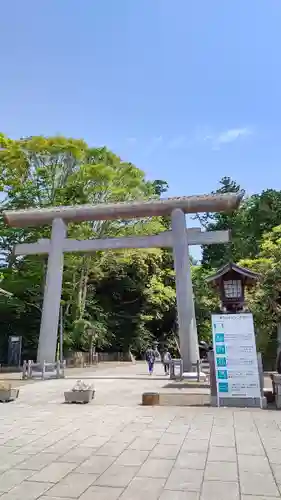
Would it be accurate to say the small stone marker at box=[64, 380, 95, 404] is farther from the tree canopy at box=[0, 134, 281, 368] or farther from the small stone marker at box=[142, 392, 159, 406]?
the tree canopy at box=[0, 134, 281, 368]

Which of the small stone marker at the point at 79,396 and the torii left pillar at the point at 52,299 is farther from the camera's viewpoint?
the torii left pillar at the point at 52,299

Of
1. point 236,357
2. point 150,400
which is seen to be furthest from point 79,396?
point 236,357

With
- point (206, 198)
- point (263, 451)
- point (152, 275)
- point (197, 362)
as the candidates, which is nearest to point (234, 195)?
point (206, 198)

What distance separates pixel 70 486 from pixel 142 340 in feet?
98.3

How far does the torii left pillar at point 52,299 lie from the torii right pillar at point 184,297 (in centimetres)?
533

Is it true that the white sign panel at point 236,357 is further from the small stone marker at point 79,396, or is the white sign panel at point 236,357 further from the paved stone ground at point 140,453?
the small stone marker at point 79,396

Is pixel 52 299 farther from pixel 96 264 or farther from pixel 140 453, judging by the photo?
pixel 140 453

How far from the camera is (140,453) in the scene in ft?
16.8

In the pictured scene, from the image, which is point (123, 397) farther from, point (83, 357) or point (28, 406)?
point (83, 357)

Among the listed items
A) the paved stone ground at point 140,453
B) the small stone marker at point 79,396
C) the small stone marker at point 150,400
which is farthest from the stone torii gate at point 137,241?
the paved stone ground at point 140,453

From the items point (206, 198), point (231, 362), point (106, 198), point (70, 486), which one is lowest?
point (70, 486)

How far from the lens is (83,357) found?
2684cm

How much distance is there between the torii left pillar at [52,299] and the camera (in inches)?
677

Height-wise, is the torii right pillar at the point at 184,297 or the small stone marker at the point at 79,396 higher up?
the torii right pillar at the point at 184,297
